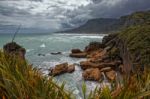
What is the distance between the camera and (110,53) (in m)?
46.0

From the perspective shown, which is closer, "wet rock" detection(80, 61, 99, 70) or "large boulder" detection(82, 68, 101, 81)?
"large boulder" detection(82, 68, 101, 81)

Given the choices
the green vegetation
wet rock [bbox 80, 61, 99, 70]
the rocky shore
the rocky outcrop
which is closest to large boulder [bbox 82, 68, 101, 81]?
the rocky shore

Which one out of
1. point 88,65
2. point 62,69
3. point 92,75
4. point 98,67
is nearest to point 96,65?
point 98,67

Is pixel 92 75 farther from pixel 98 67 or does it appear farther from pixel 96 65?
pixel 96 65

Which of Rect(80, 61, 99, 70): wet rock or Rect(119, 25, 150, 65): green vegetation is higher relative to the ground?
Rect(119, 25, 150, 65): green vegetation

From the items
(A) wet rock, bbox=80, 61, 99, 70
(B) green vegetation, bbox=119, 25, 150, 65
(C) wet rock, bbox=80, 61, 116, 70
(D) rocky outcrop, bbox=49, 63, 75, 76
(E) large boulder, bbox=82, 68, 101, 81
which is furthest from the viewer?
(A) wet rock, bbox=80, 61, 99, 70

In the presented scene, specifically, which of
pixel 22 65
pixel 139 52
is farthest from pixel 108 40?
pixel 22 65

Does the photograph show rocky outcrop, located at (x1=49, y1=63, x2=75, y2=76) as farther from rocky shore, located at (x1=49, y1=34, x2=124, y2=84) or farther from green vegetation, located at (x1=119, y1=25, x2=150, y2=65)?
green vegetation, located at (x1=119, y1=25, x2=150, y2=65)

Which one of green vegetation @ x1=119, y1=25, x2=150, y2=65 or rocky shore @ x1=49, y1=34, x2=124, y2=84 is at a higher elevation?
green vegetation @ x1=119, y1=25, x2=150, y2=65

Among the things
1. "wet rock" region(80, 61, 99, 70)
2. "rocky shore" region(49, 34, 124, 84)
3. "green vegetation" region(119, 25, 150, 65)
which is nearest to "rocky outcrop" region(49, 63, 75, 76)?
"rocky shore" region(49, 34, 124, 84)

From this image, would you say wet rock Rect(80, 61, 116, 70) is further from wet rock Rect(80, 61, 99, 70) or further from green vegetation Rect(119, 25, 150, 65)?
green vegetation Rect(119, 25, 150, 65)

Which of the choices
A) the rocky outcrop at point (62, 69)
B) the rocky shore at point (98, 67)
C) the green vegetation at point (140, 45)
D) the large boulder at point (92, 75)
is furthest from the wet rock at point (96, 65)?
the large boulder at point (92, 75)

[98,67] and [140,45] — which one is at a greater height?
[140,45]

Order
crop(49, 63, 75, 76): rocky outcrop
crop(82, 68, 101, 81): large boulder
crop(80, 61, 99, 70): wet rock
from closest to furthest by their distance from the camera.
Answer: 1. crop(82, 68, 101, 81): large boulder
2. crop(49, 63, 75, 76): rocky outcrop
3. crop(80, 61, 99, 70): wet rock
